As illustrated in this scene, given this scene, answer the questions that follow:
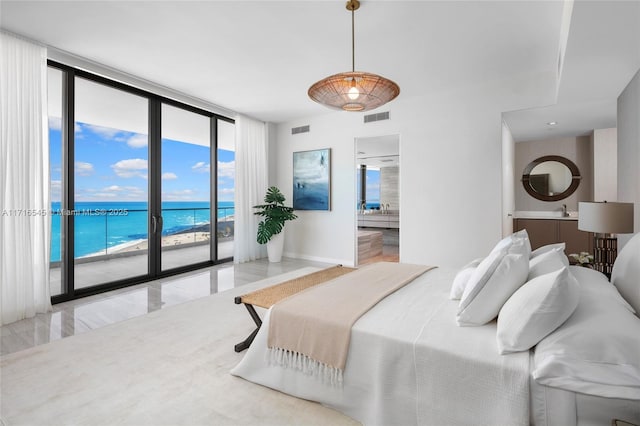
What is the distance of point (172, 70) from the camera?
417 centimetres

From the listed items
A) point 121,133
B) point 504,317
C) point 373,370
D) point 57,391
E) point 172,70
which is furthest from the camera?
point 121,133

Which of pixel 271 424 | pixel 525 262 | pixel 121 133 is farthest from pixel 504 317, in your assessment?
pixel 121 133

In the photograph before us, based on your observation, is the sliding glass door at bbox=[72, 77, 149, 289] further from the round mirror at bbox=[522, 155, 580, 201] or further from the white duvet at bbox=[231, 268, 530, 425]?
the round mirror at bbox=[522, 155, 580, 201]

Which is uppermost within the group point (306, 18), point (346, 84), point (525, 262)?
point (306, 18)

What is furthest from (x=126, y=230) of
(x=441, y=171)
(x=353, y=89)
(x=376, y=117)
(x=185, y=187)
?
(x=441, y=171)

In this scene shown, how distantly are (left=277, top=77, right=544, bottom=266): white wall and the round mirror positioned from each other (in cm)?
225

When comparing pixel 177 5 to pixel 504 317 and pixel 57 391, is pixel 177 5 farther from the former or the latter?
pixel 504 317

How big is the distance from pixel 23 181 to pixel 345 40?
140 inches

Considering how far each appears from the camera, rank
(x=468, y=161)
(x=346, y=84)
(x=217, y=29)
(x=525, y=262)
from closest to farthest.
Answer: (x=525, y=262), (x=346, y=84), (x=217, y=29), (x=468, y=161)

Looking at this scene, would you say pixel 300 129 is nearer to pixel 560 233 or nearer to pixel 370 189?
pixel 560 233

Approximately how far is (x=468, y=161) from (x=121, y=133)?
5.52 meters

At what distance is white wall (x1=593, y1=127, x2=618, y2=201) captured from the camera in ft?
16.4

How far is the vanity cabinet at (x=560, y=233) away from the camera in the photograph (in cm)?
540

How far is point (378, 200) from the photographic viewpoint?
11.5 meters
